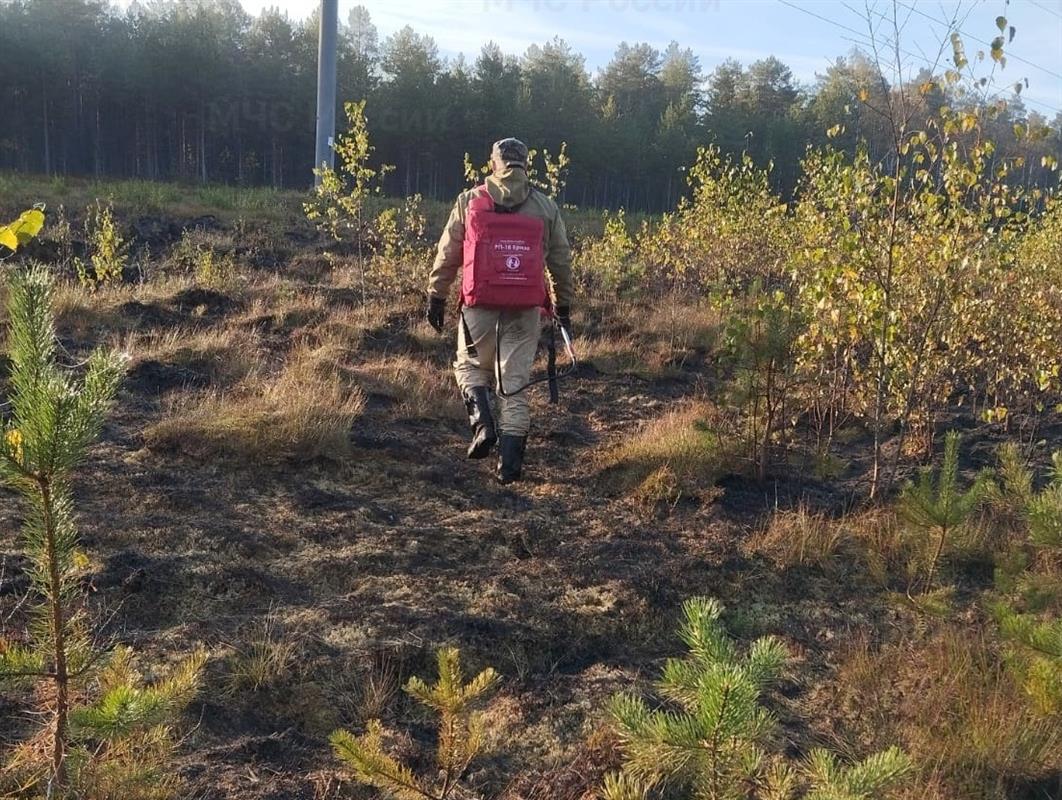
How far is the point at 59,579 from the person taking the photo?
1.53 metres

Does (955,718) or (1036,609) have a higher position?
(1036,609)

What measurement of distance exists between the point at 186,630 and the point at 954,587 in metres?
2.90

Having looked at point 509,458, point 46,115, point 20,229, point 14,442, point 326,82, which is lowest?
point 509,458

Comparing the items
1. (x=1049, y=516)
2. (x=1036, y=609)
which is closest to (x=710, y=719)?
(x=1049, y=516)

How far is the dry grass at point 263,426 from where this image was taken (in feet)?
14.0

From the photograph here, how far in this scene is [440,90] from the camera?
3809 cm

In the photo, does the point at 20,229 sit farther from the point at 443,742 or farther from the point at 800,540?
the point at 800,540

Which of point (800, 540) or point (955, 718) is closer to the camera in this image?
point (955, 718)

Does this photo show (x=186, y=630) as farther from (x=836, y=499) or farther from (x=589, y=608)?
(x=836, y=499)

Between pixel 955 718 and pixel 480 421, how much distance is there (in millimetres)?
2661

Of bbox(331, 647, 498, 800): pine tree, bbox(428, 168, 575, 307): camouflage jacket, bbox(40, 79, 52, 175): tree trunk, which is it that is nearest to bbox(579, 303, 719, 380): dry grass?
bbox(428, 168, 575, 307): camouflage jacket

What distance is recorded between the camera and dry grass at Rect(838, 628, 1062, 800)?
205 cm

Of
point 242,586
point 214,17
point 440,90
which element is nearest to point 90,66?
point 214,17

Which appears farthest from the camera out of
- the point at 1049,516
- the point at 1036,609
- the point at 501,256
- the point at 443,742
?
the point at 501,256
